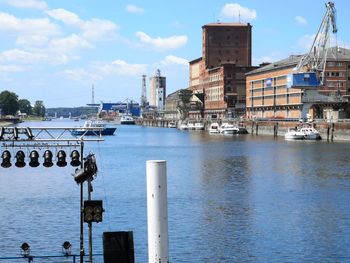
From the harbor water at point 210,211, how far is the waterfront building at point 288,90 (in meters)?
78.8

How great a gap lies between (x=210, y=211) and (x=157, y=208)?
23593mm

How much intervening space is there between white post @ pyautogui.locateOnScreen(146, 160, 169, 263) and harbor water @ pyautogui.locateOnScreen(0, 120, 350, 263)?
11.5m

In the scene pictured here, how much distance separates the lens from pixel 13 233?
31.0m

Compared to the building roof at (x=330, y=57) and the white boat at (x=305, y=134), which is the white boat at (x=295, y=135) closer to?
the white boat at (x=305, y=134)

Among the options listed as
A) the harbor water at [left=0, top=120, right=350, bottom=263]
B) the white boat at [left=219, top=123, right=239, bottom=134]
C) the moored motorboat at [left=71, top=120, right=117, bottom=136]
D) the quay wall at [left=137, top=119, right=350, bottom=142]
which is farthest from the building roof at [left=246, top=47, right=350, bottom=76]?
the harbor water at [left=0, top=120, right=350, bottom=263]

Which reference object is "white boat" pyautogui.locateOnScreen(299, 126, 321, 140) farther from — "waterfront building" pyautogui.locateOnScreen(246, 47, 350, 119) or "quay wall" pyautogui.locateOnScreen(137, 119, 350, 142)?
"waterfront building" pyautogui.locateOnScreen(246, 47, 350, 119)

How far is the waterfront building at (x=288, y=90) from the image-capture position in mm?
144875

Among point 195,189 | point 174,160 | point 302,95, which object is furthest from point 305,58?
point 195,189

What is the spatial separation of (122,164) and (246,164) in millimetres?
14021

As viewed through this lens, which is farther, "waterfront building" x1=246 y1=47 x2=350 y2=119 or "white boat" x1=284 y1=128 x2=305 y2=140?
"waterfront building" x1=246 y1=47 x2=350 y2=119

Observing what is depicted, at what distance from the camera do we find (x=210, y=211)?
125ft

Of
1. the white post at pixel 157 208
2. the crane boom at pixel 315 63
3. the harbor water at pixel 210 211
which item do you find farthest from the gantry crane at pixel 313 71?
the white post at pixel 157 208

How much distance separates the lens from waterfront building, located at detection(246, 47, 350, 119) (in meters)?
145

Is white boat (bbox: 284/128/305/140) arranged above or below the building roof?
below
